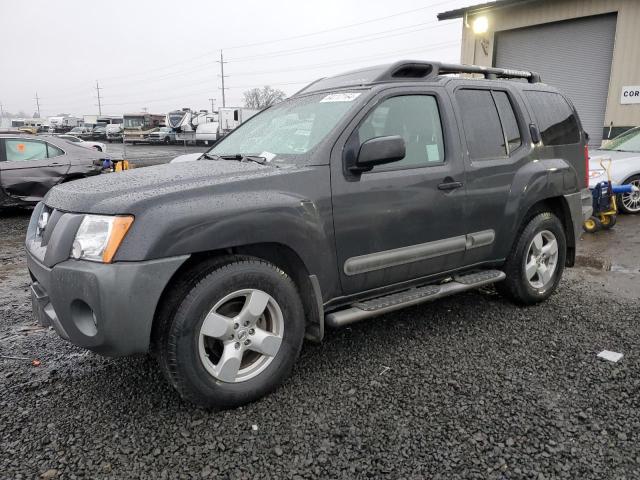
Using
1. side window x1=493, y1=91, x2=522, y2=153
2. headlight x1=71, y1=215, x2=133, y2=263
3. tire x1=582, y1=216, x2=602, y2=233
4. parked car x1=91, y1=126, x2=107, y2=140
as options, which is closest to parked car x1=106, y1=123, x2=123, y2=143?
parked car x1=91, y1=126, x2=107, y2=140

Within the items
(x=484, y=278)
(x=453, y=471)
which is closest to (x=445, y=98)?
(x=484, y=278)

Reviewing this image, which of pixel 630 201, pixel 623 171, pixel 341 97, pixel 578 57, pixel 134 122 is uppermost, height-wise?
pixel 578 57

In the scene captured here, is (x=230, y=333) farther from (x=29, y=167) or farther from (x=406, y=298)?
(x=29, y=167)

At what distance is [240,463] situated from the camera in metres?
2.28

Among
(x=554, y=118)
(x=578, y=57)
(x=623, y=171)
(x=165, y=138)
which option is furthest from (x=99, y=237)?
(x=165, y=138)

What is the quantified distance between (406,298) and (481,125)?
4.96ft

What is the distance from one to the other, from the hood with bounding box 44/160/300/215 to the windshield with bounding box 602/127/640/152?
8.81 m

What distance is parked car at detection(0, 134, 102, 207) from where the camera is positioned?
834cm

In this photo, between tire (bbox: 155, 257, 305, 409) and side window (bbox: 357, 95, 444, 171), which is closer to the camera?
tire (bbox: 155, 257, 305, 409)

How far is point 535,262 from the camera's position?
419cm

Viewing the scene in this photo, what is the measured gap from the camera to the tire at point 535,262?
405 cm

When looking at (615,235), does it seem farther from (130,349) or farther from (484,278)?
(130,349)

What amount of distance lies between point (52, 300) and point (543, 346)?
311 centimetres

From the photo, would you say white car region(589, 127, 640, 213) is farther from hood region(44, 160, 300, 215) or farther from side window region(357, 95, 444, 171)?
hood region(44, 160, 300, 215)
